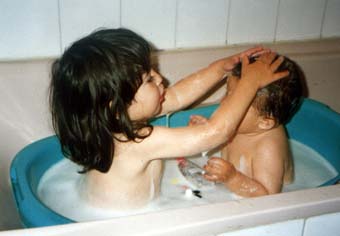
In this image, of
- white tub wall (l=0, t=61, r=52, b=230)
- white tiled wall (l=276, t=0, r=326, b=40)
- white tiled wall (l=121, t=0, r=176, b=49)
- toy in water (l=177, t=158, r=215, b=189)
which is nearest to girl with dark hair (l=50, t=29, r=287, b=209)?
toy in water (l=177, t=158, r=215, b=189)

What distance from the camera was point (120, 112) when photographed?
94 cm

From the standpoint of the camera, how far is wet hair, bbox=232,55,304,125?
108 centimetres

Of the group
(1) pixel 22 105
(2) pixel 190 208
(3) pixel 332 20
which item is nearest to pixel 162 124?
(1) pixel 22 105

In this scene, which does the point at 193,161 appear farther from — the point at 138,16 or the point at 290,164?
the point at 138,16

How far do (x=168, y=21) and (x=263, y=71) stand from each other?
539 millimetres

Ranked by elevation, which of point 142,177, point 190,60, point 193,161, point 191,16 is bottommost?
point 193,161

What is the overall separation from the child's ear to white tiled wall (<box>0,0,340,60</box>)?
510 millimetres

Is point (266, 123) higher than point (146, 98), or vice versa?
point (146, 98)

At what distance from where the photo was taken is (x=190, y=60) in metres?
1.51

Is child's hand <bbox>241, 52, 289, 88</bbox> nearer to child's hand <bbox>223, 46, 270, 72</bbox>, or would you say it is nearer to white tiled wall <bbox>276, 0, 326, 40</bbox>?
child's hand <bbox>223, 46, 270, 72</bbox>

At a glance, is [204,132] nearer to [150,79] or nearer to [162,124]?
[150,79]

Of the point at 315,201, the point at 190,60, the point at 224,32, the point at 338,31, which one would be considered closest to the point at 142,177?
the point at 315,201

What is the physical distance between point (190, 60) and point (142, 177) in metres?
0.55

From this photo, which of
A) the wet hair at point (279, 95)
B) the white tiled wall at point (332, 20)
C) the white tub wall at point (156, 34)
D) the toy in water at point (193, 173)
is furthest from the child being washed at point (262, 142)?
the white tiled wall at point (332, 20)
